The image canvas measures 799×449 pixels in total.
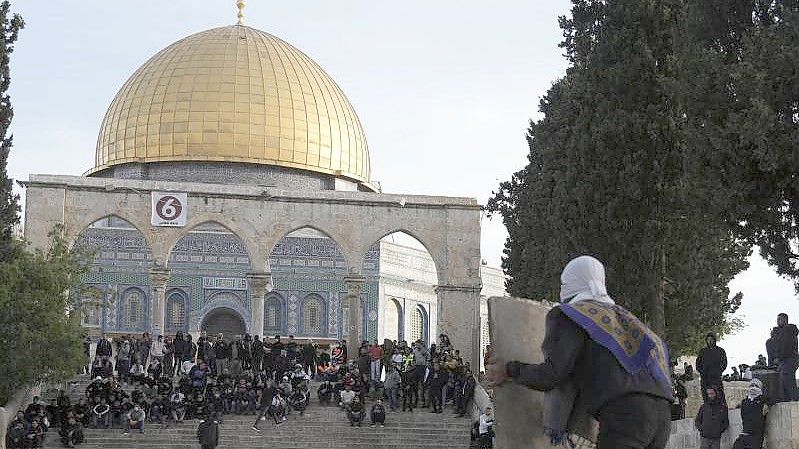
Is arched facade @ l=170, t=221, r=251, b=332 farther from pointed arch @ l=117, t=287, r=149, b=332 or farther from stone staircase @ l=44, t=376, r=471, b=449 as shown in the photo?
stone staircase @ l=44, t=376, r=471, b=449

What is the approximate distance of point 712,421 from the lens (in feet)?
34.4

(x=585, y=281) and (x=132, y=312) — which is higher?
(x=132, y=312)

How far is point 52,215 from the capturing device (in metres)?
24.8

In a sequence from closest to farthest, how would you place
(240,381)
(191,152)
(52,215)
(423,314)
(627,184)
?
1. (627,184)
2. (240,381)
3. (52,215)
4. (191,152)
5. (423,314)

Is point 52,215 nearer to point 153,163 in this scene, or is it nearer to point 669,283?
point 153,163

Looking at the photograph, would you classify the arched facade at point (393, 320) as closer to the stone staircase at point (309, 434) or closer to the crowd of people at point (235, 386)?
the crowd of people at point (235, 386)

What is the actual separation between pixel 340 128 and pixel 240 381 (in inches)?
566

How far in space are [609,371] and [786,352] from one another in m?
8.02

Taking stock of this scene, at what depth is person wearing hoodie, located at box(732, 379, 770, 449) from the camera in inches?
391

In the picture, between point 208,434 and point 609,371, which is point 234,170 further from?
point 609,371

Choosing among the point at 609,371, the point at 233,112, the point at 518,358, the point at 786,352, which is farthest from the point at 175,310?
the point at 609,371

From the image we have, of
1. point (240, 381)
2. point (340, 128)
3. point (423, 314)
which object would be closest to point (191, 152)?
point (340, 128)

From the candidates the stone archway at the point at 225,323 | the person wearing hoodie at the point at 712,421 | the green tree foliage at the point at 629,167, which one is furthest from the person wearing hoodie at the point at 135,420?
the stone archway at the point at 225,323

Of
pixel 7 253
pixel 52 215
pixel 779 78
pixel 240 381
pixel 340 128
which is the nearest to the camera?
pixel 779 78
